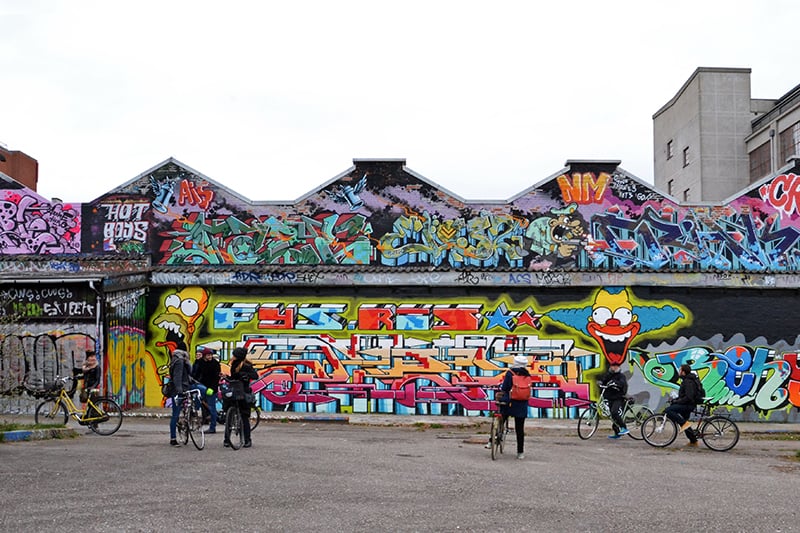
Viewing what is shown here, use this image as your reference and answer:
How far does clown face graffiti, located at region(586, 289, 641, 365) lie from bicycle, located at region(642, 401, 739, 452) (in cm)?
553

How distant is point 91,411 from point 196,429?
3261 millimetres

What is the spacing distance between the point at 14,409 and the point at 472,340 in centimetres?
1131

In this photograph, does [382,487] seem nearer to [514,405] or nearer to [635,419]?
[514,405]

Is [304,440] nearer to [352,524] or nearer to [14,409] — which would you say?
[352,524]

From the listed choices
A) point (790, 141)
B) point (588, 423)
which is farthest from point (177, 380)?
point (790, 141)

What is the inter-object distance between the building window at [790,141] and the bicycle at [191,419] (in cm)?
4103

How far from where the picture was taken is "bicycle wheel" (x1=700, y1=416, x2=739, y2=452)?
1559 centimetres

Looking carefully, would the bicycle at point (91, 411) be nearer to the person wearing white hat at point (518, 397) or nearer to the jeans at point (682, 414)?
the person wearing white hat at point (518, 397)

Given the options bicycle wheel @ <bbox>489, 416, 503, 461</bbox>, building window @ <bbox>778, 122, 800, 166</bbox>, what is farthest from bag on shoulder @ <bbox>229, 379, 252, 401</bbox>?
building window @ <bbox>778, 122, 800, 166</bbox>

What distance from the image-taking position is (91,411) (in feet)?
51.7

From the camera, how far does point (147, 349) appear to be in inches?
874

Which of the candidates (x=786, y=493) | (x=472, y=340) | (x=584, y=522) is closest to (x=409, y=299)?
(x=472, y=340)

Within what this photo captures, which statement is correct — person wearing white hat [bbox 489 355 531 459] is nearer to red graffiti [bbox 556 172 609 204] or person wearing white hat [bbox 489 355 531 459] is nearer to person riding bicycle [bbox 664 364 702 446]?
person riding bicycle [bbox 664 364 702 446]

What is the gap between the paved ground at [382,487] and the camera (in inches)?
322
